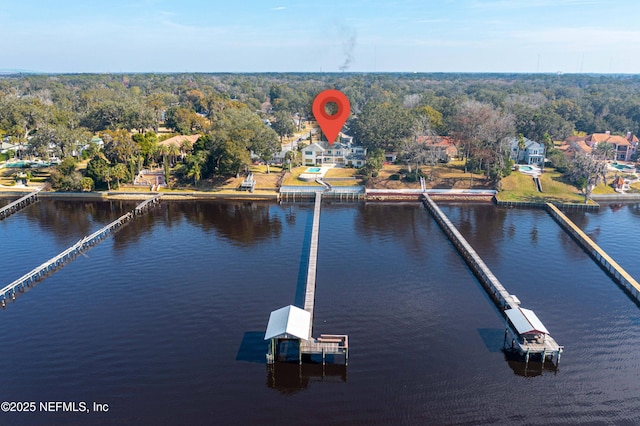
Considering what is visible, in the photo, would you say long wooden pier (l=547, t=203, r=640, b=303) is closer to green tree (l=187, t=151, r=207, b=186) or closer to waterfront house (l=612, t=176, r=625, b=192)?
waterfront house (l=612, t=176, r=625, b=192)

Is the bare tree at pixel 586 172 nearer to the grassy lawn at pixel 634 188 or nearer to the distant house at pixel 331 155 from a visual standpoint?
the grassy lawn at pixel 634 188

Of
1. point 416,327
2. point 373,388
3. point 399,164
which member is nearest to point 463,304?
point 416,327

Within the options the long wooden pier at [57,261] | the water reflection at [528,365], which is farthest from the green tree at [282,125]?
the water reflection at [528,365]

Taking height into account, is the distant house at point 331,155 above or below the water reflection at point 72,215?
above

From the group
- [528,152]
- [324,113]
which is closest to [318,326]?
[324,113]

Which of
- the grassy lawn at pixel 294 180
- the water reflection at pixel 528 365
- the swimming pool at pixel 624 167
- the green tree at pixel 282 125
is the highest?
the green tree at pixel 282 125

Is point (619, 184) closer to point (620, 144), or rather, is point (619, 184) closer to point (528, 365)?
point (620, 144)
